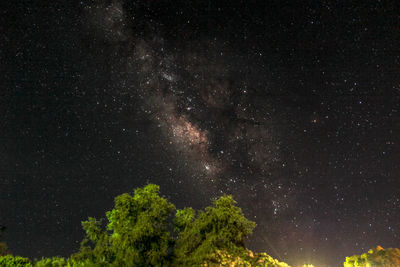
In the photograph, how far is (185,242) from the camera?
43.0 feet

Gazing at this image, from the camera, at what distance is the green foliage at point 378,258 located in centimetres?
5288

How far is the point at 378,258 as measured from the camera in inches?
2188

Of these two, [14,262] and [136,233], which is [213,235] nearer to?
[136,233]

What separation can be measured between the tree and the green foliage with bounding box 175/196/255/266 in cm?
92

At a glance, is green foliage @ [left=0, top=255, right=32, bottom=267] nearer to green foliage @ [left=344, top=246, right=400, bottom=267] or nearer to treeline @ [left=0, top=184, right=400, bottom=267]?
treeline @ [left=0, top=184, right=400, bottom=267]

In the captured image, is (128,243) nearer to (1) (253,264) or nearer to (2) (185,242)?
(2) (185,242)

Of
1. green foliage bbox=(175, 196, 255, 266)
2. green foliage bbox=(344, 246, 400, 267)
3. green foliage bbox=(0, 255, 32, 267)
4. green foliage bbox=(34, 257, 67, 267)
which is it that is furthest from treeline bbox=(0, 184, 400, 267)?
green foliage bbox=(344, 246, 400, 267)

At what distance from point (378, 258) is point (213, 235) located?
57877 millimetres

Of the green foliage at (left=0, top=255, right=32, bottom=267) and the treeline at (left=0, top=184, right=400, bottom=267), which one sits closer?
the treeline at (left=0, top=184, right=400, bottom=267)

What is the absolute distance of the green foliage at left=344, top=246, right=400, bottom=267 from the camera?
52.9 meters

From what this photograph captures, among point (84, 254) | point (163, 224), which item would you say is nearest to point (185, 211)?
point (163, 224)

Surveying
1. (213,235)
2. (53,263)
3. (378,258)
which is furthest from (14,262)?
(378,258)

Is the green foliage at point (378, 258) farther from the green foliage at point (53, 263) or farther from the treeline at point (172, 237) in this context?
the green foliage at point (53, 263)

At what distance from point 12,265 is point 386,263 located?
59.5m
